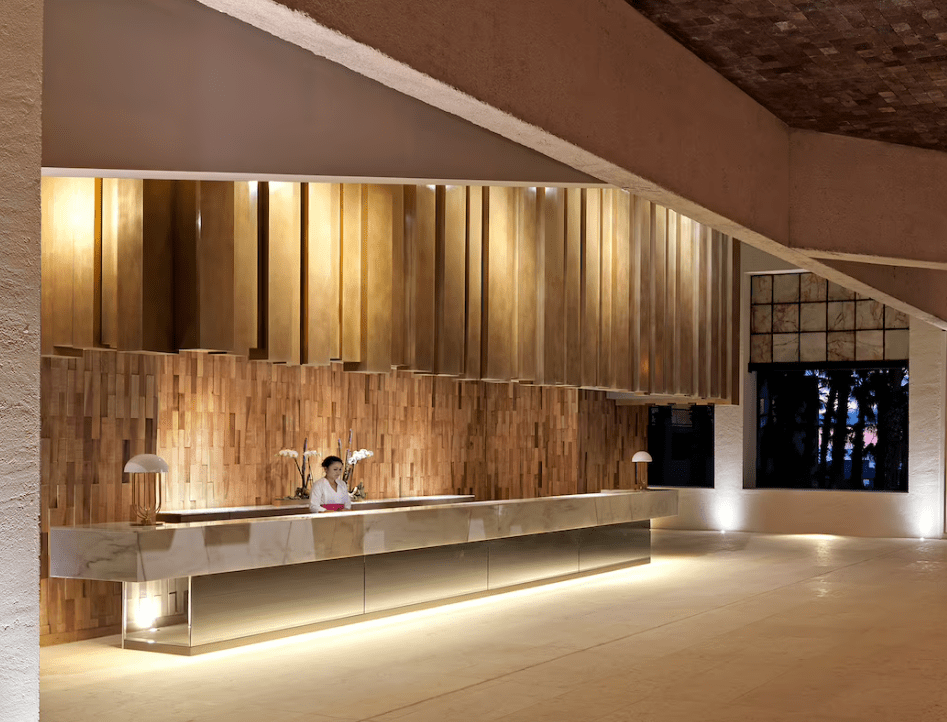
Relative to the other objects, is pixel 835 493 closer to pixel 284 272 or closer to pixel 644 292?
pixel 644 292

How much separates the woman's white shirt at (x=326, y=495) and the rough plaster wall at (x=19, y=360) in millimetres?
6276

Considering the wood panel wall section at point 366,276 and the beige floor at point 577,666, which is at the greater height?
the wood panel wall section at point 366,276

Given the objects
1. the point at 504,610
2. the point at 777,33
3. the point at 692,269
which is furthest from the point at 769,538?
the point at 777,33

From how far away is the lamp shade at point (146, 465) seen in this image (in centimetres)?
710

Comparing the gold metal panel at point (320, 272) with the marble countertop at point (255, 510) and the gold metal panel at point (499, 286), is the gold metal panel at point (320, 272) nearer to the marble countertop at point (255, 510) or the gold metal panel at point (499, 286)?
the marble countertop at point (255, 510)

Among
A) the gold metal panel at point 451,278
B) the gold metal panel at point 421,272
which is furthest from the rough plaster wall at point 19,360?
the gold metal panel at point 451,278

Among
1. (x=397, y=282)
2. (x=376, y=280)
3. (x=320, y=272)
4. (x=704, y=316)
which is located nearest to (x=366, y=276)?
(x=376, y=280)

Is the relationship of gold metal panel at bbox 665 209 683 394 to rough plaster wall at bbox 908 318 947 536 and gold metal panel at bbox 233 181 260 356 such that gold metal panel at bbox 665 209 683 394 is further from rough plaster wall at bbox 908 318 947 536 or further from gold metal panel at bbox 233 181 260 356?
gold metal panel at bbox 233 181 260 356

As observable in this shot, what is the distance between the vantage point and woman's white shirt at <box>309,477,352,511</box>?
8648 millimetres

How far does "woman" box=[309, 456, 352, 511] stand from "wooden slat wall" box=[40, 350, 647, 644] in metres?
0.60

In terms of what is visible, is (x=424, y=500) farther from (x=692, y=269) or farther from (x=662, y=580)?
(x=692, y=269)

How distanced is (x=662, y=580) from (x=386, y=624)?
3702 millimetres

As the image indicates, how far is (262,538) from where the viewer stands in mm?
7184

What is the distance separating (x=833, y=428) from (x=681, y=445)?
233 centimetres
